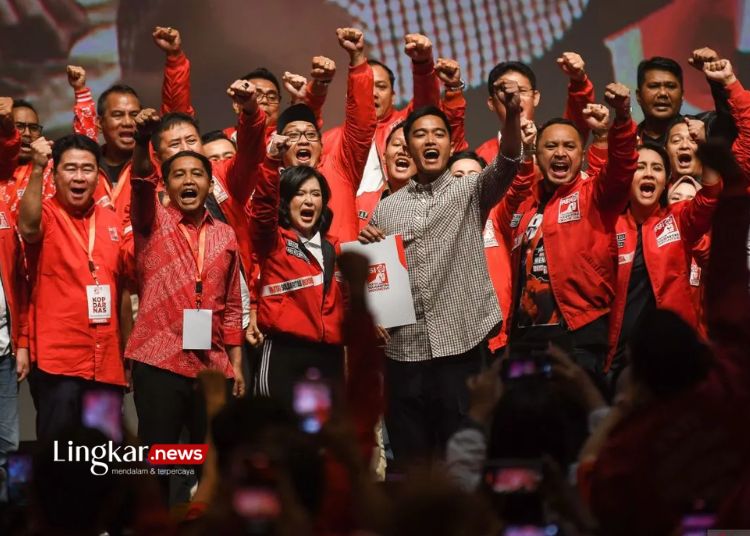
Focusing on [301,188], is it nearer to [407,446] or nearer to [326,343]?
[326,343]

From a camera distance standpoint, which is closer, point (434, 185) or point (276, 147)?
point (434, 185)

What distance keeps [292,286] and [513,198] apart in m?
1.06

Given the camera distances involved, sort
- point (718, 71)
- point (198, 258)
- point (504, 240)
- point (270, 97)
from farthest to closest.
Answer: point (270, 97) < point (504, 240) < point (718, 71) < point (198, 258)

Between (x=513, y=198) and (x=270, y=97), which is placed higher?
(x=270, y=97)

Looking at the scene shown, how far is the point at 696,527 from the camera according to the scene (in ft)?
7.61

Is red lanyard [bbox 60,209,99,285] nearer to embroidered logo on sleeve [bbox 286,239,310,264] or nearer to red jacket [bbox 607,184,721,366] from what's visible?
embroidered logo on sleeve [bbox 286,239,310,264]

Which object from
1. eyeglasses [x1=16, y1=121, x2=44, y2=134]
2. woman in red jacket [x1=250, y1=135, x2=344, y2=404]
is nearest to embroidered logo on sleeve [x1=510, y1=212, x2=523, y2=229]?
woman in red jacket [x1=250, y1=135, x2=344, y2=404]

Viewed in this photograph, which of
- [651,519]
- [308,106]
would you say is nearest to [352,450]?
[651,519]

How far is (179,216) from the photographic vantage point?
15.2ft

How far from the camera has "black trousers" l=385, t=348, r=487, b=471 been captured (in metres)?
4.27

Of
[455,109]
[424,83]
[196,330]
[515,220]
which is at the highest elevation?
[424,83]

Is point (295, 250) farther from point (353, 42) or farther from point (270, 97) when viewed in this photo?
point (270, 97)

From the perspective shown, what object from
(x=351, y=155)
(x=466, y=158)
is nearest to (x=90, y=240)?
(x=351, y=155)

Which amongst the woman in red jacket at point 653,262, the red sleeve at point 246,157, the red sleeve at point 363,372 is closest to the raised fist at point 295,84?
the red sleeve at point 246,157
